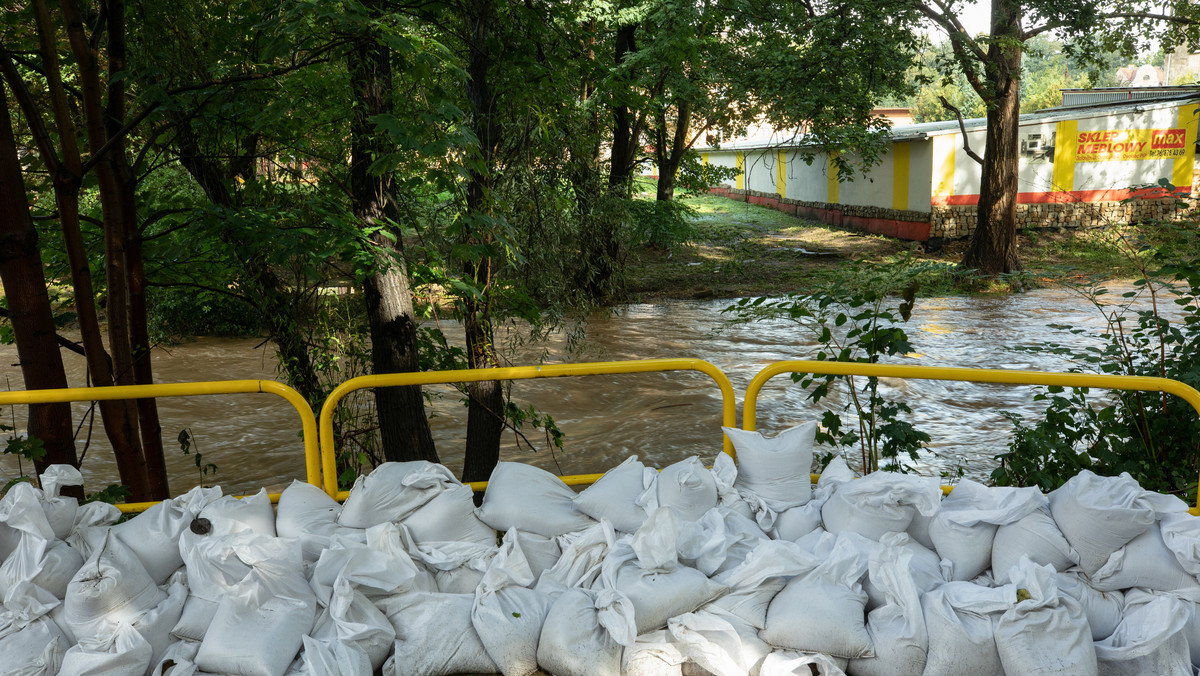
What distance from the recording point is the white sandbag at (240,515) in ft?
9.01

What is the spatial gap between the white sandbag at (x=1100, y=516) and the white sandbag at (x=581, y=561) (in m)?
1.46

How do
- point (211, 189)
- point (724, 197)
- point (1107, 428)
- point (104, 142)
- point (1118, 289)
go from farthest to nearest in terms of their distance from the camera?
point (724, 197) → point (1118, 289) → point (211, 189) → point (1107, 428) → point (104, 142)

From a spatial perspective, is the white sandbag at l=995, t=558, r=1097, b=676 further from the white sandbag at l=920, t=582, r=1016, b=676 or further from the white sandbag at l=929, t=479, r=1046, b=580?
the white sandbag at l=929, t=479, r=1046, b=580

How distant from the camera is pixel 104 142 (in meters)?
4.18

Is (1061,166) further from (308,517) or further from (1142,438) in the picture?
(308,517)

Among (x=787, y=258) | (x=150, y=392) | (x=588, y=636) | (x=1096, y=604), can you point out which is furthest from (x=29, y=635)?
(x=787, y=258)

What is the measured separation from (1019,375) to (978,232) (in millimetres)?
14491

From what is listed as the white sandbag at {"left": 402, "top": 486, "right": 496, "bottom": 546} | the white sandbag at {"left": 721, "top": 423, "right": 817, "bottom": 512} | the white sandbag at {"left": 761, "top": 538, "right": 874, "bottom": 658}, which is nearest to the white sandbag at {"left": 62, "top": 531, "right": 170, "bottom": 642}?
the white sandbag at {"left": 402, "top": 486, "right": 496, "bottom": 546}

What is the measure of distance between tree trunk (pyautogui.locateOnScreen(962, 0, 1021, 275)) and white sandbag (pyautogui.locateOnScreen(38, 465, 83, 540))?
1485cm

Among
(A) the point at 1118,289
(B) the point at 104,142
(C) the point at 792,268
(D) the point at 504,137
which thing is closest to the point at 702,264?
(C) the point at 792,268

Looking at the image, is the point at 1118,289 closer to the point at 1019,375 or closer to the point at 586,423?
the point at 586,423

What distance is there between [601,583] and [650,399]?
6.90m

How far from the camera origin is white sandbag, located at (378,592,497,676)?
98.7 inches

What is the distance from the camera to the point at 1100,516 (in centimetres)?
264
